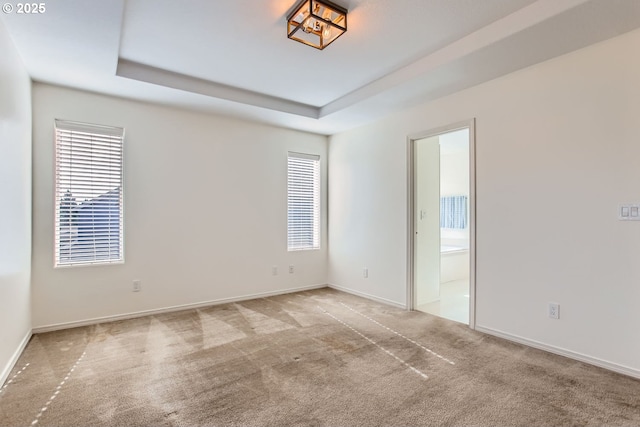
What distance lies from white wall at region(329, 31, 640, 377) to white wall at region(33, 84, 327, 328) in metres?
2.46

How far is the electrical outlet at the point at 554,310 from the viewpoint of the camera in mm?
2697

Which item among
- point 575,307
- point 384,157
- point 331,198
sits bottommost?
point 575,307

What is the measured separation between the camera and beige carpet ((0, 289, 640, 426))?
1.88 metres

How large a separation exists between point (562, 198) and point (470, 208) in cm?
80

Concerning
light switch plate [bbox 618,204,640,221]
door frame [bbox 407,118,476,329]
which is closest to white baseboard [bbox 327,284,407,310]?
door frame [bbox 407,118,476,329]

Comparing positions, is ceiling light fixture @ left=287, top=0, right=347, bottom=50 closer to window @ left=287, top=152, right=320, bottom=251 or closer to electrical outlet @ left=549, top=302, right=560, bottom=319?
window @ left=287, top=152, right=320, bottom=251

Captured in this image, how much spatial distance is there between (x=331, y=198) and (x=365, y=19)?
3125mm

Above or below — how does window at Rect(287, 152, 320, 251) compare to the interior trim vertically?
below

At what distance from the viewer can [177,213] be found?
13.1ft

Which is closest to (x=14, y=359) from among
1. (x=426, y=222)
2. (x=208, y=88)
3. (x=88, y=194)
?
(x=88, y=194)

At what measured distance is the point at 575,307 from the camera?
260 centimetres

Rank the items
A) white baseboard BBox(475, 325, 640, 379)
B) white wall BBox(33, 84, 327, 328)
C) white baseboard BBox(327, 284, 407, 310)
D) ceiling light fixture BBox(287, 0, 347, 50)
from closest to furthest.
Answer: ceiling light fixture BBox(287, 0, 347, 50)
white baseboard BBox(475, 325, 640, 379)
white wall BBox(33, 84, 327, 328)
white baseboard BBox(327, 284, 407, 310)

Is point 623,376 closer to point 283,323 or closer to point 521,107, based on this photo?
point 521,107

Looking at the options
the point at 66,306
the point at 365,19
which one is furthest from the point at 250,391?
the point at 365,19
